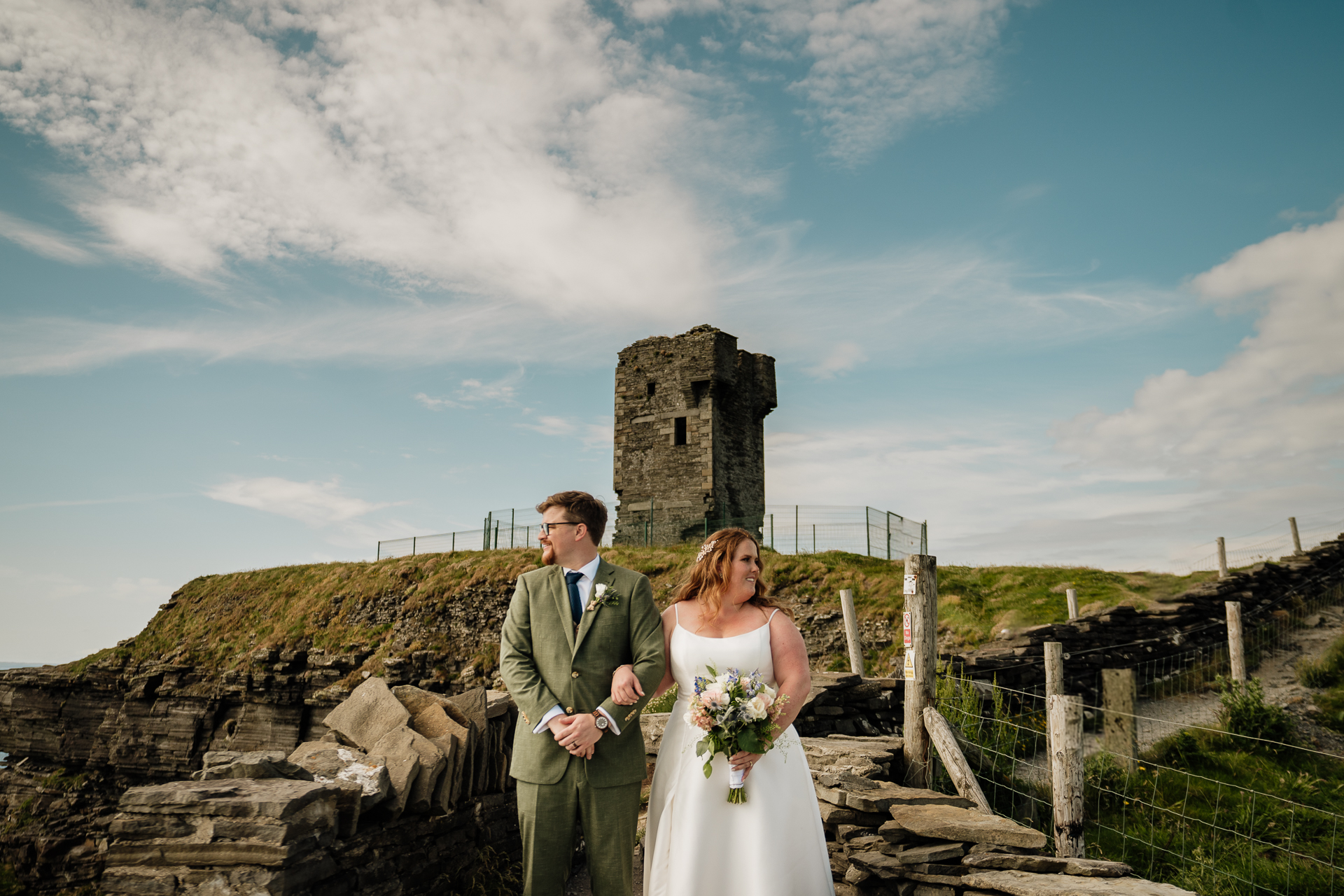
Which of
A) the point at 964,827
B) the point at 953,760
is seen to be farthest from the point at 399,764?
the point at 953,760

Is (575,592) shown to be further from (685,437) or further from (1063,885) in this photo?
(685,437)

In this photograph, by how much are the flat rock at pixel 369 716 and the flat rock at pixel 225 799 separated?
0.92 meters

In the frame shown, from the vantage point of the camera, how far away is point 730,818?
3697mm

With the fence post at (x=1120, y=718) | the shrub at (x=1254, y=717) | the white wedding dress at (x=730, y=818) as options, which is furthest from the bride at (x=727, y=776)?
the shrub at (x=1254, y=717)

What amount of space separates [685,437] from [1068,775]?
809 inches

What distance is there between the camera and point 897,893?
4.47m

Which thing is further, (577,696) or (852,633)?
(852,633)

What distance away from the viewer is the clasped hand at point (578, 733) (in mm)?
3455

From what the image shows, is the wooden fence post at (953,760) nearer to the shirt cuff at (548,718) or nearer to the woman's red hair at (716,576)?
the woman's red hair at (716,576)

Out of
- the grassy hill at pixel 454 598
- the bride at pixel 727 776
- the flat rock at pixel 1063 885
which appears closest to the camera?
the flat rock at pixel 1063 885

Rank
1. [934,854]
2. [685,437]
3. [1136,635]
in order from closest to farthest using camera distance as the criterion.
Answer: [934,854] → [1136,635] → [685,437]

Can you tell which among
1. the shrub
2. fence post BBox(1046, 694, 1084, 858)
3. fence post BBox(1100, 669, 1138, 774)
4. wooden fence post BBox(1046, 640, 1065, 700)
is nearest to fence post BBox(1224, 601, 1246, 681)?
the shrub

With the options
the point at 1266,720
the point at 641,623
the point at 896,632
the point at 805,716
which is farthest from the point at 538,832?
the point at 896,632

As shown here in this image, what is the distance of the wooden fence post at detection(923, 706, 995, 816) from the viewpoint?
554 cm
